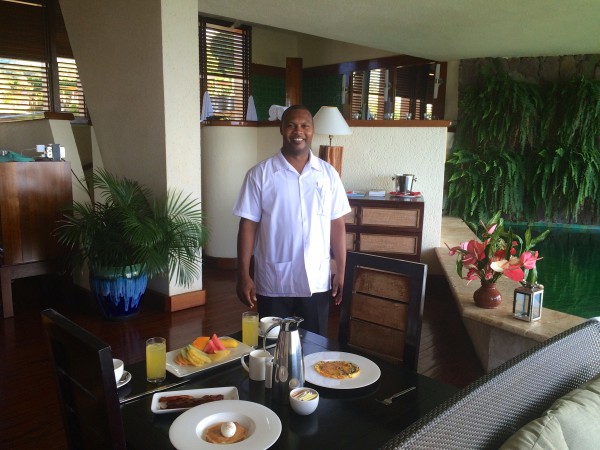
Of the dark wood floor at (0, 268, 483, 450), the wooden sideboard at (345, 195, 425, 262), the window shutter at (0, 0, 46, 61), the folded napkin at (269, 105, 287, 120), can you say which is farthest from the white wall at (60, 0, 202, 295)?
the window shutter at (0, 0, 46, 61)

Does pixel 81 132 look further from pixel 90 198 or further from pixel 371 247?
pixel 371 247

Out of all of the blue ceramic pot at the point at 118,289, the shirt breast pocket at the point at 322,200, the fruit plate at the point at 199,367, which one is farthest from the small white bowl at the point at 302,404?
the blue ceramic pot at the point at 118,289

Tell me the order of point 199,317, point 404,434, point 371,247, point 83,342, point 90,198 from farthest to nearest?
point 90,198 < point 371,247 < point 199,317 < point 83,342 < point 404,434

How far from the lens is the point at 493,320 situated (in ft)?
8.12

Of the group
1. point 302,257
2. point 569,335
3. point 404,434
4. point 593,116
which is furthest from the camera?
point 593,116

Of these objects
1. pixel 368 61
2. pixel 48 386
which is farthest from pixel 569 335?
pixel 368 61

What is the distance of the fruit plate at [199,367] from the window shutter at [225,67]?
6.40 metres

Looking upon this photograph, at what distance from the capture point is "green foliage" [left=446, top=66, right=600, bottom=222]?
20.9ft

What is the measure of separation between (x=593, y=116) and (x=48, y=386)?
260 inches

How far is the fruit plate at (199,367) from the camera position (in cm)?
148

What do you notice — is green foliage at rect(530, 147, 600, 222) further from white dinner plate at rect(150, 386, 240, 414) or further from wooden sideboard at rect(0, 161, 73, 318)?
white dinner plate at rect(150, 386, 240, 414)

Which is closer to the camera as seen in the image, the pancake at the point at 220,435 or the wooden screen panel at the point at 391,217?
the pancake at the point at 220,435

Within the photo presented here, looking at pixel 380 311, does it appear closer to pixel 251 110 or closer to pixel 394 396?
pixel 394 396

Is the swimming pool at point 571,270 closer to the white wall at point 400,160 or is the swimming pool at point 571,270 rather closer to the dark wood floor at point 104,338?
the dark wood floor at point 104,338
